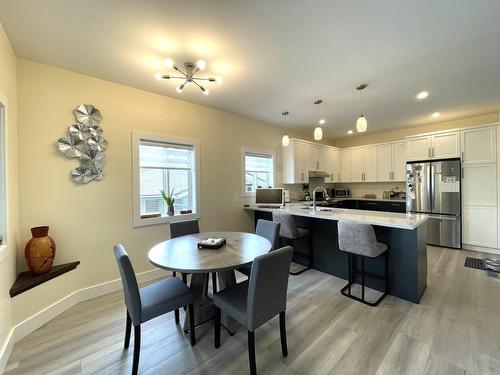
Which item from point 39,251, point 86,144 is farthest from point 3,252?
point 86,144

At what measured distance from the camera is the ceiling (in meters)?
1.63

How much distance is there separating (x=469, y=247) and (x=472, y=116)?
262 centimetres

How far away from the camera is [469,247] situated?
4.07m

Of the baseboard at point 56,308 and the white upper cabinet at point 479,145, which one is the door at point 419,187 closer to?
the white upper cabinet at point 479,145

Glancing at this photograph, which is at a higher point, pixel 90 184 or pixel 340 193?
pixel 90 184

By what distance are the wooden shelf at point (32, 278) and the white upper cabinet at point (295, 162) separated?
13.2 ft

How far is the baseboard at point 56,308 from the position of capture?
5.74 feet

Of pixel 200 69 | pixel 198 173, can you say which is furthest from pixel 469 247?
pixel 200 69

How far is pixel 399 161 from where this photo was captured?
5.14 m

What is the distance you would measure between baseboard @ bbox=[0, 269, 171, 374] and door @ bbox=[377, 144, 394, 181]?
5.42 meters

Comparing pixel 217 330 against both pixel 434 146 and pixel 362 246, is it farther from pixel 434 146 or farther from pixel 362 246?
pixel 434 146

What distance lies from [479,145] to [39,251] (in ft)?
22.3

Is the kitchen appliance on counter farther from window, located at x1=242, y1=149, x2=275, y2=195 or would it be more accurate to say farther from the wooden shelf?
the wooden shelf

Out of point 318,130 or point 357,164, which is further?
point 357,164
